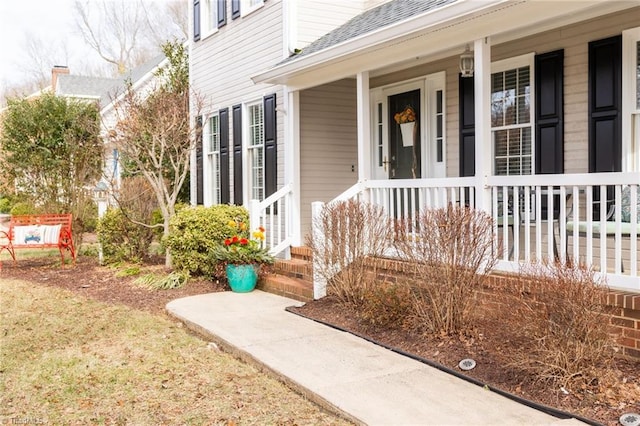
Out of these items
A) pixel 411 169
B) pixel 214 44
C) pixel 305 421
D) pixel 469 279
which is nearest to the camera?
pixel 305 421

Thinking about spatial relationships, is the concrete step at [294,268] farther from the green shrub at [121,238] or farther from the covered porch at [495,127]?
the green shrub at [121,238]

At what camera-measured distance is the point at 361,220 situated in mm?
6137

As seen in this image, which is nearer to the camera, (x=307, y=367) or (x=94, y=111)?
(x=307, y=367)

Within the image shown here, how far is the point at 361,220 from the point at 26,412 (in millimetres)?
3463

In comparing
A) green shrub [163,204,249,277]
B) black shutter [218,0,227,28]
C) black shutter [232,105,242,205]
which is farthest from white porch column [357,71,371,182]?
black shutter [218,0,227,28]

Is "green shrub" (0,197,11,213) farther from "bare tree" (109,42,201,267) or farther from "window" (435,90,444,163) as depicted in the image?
"window" (435,90,444,163)

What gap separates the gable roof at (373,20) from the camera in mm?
6742

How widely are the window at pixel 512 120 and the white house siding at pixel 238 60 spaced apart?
3.43 m

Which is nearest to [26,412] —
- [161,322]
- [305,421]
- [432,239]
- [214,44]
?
[305,421]

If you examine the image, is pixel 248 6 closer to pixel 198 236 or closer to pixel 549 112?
pixel 198 236

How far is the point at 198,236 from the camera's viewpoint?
8.28 metres

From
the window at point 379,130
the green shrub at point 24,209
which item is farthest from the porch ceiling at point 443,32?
the green shrub at point 24,209

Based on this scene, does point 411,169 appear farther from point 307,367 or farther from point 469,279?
point 307,367

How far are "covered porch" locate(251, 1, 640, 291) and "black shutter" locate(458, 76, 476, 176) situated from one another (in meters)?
0.02
